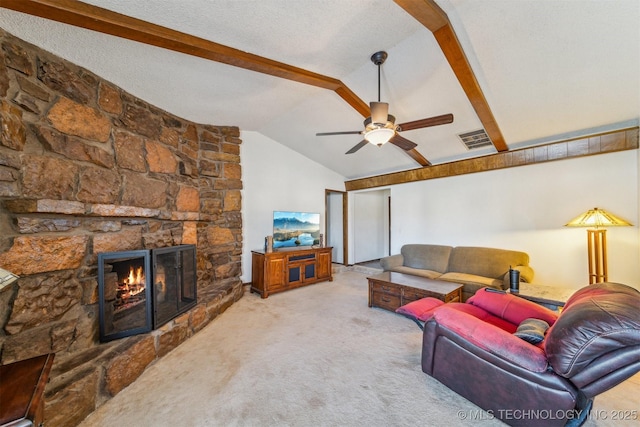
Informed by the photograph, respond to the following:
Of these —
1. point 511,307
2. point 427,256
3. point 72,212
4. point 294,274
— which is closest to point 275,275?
point 294,274

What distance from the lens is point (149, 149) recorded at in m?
2.77

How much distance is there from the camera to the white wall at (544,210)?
3115 mm

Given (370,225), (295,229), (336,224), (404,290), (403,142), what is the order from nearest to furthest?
1. (403,142)
2. (404,290)
3. (295,229)
4. (336,224)
5. (370,225)

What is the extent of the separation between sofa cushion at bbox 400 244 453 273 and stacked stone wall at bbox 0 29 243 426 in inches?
149

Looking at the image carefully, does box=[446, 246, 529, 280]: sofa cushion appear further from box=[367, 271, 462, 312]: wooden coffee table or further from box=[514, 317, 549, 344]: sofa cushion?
box=[514, 317, 549, 344]: sofa cushion

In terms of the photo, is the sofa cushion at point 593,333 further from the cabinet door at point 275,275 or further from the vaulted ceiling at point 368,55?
the cabinet door at point 275,275

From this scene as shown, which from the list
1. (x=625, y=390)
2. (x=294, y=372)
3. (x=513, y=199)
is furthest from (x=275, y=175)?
(x=625, y=390)

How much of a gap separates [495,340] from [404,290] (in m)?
1.73

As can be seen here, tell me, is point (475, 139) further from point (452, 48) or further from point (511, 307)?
point (511, 307)

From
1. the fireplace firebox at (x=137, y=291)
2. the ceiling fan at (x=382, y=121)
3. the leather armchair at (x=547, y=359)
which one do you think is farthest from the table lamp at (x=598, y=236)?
the fireplace firebox at (x=137, y=291)

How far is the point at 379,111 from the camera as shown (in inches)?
92.1

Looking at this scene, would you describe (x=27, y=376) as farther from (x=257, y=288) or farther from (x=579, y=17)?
(x=579, y=17)

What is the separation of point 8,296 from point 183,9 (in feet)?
7.61

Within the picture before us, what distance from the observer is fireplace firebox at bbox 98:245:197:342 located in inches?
82.6
